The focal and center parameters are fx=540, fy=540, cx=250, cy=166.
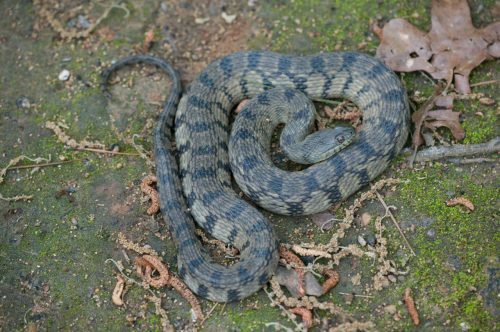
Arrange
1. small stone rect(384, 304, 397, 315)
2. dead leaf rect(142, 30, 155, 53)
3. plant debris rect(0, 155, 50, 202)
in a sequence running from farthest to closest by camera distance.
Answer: dead leaf rect(142, 30, 155, 53), plant debris rect(0, 155, 50, 202), small stone rect(384, 304, 397, 315)

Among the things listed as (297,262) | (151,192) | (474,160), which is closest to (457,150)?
(474,160)

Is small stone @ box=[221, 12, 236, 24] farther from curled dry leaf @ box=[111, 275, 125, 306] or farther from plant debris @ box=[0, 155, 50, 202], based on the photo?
curled dry leaf @ box=[111, 275, 125, 306]

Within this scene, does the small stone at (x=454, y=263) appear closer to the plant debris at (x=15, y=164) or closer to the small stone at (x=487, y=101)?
the small stone at (x=487, y=101)

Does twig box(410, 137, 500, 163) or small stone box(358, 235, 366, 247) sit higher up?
twig box(410, 137, 500, 163)

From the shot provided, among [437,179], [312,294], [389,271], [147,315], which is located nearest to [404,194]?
[437,179]

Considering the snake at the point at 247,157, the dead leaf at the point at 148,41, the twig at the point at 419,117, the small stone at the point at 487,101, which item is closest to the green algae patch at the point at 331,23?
the snake at the point at 247,157

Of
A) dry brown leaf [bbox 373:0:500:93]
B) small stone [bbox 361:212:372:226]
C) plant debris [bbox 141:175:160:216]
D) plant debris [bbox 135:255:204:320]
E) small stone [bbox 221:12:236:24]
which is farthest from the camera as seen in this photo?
small stone [bbox 221:12:236:24]

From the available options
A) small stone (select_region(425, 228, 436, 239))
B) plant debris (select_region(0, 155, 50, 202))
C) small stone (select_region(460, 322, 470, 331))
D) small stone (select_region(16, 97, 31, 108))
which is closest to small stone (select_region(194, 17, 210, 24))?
small stone (select_region(16, 97, 31, 108))

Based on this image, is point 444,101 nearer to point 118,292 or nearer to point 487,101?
point 487,101

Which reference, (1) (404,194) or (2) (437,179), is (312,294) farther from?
(2) (437,179)
